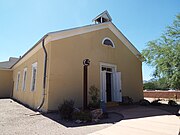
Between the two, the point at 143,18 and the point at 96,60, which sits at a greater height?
the point at 143,18

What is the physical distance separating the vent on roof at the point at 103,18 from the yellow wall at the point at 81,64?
1200mm

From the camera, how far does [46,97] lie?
25.2 feet

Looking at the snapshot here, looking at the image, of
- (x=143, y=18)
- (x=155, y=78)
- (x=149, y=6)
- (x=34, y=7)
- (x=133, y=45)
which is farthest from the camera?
(x=133, y=45)

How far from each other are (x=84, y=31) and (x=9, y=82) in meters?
14.7

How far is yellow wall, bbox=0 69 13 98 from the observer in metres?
18.5

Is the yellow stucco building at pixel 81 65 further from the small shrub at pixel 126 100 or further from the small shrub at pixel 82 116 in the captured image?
the small shrub at pixel 82 116

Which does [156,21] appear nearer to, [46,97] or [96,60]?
[96,60]

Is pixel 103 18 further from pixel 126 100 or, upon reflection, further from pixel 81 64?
pixel 126 100

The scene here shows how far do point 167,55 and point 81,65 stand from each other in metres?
5.97

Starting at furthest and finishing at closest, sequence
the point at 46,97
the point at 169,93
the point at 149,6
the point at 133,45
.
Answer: the point at 169,93 → the point at 133,45 → the point at 149,6 → the point at 46,97

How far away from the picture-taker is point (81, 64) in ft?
30.1

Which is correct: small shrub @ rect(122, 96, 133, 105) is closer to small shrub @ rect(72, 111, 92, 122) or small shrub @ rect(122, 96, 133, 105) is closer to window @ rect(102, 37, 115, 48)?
window @ rect(102, 37, 115, 48)

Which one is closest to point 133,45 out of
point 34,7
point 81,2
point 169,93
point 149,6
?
point 149,6

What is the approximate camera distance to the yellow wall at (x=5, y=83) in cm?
1848
